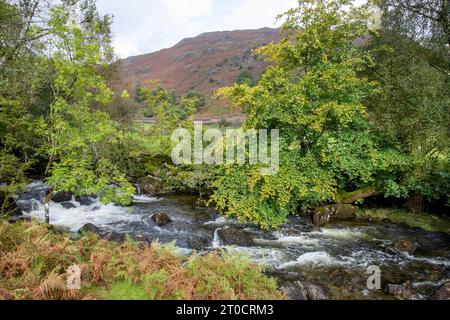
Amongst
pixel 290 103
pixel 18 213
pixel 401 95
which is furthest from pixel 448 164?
pixel 18 213

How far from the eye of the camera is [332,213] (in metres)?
17.1

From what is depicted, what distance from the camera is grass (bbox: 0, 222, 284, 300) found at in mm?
6859

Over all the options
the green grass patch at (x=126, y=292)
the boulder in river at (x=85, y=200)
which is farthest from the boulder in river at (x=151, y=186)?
the green grass patch at (x=126, y=292)

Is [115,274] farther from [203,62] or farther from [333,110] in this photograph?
[203,62]

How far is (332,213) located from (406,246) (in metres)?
3.89

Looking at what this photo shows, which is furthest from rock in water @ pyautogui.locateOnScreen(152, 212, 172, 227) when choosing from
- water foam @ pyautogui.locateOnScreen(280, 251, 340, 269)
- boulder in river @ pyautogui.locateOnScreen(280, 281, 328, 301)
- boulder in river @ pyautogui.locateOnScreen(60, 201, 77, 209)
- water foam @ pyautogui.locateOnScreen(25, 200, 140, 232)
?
boulder in river @ pyautogui.locateOnScreen(280, 281, 328, 301)

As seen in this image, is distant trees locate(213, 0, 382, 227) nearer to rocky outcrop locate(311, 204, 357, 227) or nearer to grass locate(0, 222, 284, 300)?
rocky outcrop locate(311, 204, 357, 227)

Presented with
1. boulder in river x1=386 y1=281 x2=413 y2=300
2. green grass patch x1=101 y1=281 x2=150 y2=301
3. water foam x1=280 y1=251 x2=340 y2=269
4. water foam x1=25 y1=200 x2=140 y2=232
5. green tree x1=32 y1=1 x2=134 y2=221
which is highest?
green tree x1=32 y1=1 x2=134 y2=221

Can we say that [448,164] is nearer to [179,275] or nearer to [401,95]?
[401,95]

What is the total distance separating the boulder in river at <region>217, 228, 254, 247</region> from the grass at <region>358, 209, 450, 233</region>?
679 cm

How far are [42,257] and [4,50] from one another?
8819 mm

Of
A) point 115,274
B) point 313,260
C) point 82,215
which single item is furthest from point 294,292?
point 82,215

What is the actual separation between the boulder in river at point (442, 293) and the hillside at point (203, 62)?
206 feet

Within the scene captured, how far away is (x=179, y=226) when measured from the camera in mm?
16438
